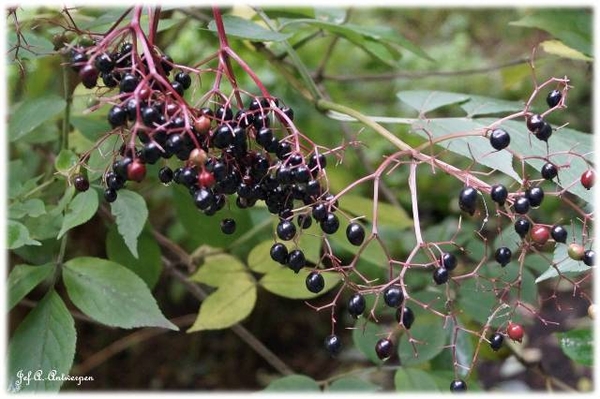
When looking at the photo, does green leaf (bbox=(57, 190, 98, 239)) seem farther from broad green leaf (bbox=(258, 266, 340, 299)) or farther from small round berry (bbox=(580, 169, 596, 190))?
small round berry (bbox=(580, 169, 596, 190))

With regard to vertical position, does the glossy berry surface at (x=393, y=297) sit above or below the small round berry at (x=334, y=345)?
above

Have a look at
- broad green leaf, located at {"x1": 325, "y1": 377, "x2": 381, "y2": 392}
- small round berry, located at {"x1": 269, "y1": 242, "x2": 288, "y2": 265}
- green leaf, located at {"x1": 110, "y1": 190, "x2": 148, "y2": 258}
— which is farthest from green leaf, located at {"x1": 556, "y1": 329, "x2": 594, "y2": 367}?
green leaf, located at {"x1": 110, "y1": 190, "x2": 148, "y2": 258}

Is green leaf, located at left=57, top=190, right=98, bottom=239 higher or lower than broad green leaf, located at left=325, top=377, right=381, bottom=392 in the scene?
higher

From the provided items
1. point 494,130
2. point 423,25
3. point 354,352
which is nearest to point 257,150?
point 494,130

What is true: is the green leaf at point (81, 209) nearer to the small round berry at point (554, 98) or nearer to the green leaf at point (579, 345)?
the small round berry at point (554, 98)

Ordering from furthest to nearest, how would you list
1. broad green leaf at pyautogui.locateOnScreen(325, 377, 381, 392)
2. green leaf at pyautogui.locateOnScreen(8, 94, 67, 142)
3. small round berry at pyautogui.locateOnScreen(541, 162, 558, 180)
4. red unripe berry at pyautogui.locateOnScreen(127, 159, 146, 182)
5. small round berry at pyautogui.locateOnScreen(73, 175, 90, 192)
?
broad green leaf at pyautogui.locateOnScreen(325, 377, 381, 392)
green leaf at pyautogui.locateOnScreen(8, 94, 67, 142)
small round berry at pyautogui.locateOnScreen(73, 175, 90, 192)
small round berry at pyautogui.locateOnScreen(541, 162, 558, 180)
red unripe berry at pyautogui.locateOnScreen(127, 159, 146, 182)

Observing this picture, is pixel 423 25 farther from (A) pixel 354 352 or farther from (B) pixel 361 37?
→ (B) pixel 361 37

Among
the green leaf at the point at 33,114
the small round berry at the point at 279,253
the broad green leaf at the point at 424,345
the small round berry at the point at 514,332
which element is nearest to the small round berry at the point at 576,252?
the small round berry at the point at 514,332
